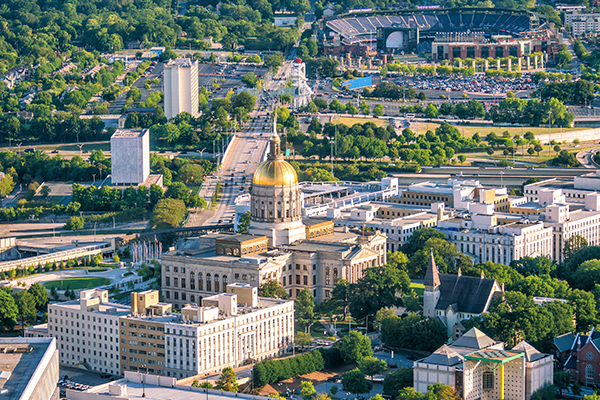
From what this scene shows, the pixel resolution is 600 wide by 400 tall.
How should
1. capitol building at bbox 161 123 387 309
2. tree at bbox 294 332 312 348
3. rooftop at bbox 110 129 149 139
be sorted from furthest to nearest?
rooftop at bbox 110 129 149 139
capitol building at bbox 161 123 387 309
tree at bbox 294 332 312 348

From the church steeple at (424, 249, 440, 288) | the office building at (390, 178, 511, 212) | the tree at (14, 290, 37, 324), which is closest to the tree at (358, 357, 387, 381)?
the church steeple at (424, 249, 440, 288)

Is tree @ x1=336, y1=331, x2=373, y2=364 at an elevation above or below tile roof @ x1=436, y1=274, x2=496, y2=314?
below

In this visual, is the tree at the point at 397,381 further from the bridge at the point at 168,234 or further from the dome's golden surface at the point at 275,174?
the bridge at the point at 168,234

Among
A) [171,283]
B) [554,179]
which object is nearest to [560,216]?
[554,179]

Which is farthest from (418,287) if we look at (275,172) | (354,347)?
(354,347)

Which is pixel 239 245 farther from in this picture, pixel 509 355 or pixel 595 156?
pixel 595 156

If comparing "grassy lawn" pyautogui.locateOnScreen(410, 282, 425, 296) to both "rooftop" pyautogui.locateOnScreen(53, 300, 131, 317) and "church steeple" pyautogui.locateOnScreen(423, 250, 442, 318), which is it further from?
"rooftop" pyautogui.locateOnScreen(53, 300, 131, 317)

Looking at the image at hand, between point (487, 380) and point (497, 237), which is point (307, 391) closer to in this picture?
point (487, 380)
